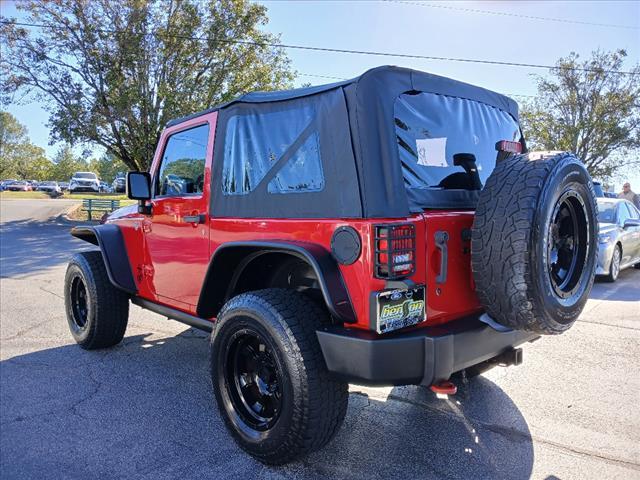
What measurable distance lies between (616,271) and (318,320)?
720cm

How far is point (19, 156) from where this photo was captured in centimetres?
7869

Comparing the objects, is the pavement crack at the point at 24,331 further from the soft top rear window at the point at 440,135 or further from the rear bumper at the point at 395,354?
the soft top rear window at the point at 440,135

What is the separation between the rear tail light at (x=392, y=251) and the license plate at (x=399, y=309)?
91 millimetres

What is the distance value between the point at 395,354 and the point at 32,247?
40.8ft

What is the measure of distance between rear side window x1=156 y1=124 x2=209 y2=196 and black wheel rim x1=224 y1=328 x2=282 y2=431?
1190 millimetres

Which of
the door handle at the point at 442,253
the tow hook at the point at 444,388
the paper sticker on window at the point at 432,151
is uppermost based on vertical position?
the paper sticker on window at the point at 432,151

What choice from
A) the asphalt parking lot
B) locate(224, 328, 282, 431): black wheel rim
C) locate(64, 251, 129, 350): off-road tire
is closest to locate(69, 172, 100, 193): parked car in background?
the asphalt parking lot

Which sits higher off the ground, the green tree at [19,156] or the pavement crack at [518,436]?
the green tree at [19,156]

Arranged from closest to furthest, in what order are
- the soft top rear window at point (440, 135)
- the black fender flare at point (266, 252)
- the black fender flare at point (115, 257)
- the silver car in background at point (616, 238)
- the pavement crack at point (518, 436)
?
the black fender flare at point (266, 252), the soft top rear window at point (440, 135), the pavement crack at point (518, 436), the black fender flare at point (115, 257), the silver car in background at point (616, 238)

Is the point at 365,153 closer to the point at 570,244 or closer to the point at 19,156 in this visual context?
the point at 570,244

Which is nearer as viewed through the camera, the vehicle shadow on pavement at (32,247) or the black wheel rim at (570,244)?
the black wheel rim at (570,244)

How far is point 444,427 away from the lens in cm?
299

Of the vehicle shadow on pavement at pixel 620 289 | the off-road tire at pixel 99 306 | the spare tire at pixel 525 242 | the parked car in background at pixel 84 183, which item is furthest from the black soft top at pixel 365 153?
the parked car in background at pixel 84 183

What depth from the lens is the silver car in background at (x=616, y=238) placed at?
7199 millimetres
